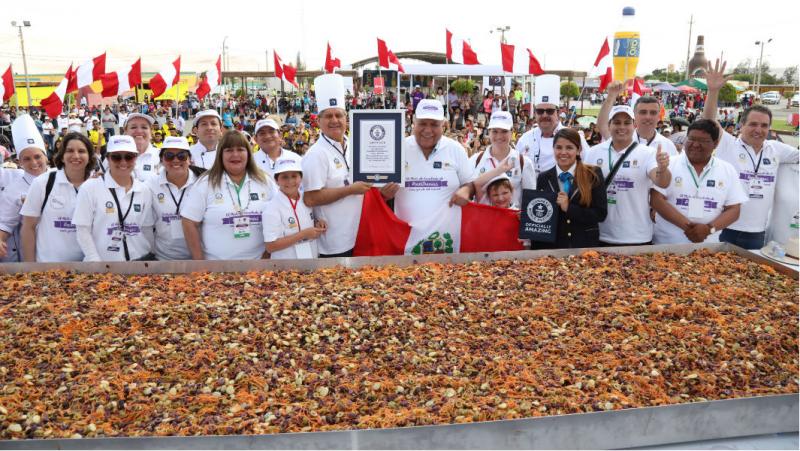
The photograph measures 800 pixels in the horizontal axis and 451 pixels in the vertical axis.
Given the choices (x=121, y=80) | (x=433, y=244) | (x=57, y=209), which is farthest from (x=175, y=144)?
(x=121, y=80)

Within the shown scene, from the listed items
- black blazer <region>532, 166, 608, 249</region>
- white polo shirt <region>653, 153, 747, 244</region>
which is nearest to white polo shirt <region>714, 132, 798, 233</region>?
white polo shirt <region>653, 153, 747, 244</region>

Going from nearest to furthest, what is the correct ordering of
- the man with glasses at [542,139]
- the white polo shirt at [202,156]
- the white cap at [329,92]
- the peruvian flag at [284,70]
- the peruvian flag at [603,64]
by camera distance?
the white cap at [329,92] < the white polo shirt at [202,156] < the man with glasses at [542,139] < the peruvian flag at [603,64] < the peruvian flag at [284,70]

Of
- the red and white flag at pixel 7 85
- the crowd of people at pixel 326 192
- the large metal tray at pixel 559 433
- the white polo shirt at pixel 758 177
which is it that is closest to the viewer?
the large metal tray at pixel 559 433

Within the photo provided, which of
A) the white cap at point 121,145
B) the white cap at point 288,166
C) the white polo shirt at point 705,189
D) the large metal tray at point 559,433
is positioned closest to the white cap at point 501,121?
the white polo shirt at point 705,189

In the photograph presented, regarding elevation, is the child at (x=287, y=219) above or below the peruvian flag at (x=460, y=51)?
below

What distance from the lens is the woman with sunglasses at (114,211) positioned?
418cm

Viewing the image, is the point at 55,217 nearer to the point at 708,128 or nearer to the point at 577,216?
the point at 577,216

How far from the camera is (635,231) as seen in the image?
477cm

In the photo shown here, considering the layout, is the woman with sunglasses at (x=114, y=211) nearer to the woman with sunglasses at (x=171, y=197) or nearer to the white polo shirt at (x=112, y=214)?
the white polo shirt at (x=112, y=214)

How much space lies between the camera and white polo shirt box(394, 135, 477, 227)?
4.70 m

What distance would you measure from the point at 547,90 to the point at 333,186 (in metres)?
3.06

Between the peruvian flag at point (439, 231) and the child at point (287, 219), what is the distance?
18.8 inches

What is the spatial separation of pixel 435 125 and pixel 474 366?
2392mm

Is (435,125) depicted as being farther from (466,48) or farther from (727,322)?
(466,48)
